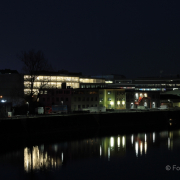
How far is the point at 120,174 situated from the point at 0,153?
35.1 ft

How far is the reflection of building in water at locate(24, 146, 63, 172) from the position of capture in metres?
21.3

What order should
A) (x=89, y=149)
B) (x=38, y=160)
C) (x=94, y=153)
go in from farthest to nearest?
(x=89, y=149), (x=94, y=153), (x=38, y=160)

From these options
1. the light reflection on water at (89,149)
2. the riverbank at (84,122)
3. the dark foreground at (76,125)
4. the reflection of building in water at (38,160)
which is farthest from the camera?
the riverbank at (84,122)

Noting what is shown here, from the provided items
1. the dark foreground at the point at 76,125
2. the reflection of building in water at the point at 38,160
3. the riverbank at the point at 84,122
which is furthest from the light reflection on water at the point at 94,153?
the riverbank at the point at 84,122

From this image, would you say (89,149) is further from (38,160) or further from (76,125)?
(76,125)

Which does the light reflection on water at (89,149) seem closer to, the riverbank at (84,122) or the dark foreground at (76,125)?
the dark foreground at (76,125)

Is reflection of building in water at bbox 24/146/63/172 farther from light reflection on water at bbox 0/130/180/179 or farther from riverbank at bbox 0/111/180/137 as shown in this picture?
riverbank at bbox 0/111/180/137

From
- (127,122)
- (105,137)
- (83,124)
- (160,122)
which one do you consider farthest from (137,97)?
(105,137)

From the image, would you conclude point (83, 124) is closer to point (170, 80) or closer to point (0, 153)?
point (0, 153)

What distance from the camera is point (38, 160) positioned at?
2291 cm

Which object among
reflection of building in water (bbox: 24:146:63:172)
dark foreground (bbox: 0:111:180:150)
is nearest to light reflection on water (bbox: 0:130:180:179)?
reflection of building in water (bbox: 24:146:63:172)

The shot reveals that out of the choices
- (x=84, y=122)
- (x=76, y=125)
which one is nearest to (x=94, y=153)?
(x=76, y=125)

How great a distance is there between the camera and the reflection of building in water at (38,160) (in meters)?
21.3

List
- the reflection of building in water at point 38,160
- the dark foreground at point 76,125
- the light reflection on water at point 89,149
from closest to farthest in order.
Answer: the reflection of building in water at point 38,160 < the light reflection on water at point 89,149 < the dark foreground at point 76,125
